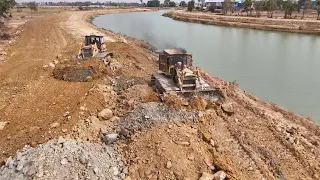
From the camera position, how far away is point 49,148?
321 inches

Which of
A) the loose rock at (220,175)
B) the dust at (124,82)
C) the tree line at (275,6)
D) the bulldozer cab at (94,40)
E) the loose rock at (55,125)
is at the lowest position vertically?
the loose rock at (220,175)

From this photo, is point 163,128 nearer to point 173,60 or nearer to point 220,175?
point 220,175

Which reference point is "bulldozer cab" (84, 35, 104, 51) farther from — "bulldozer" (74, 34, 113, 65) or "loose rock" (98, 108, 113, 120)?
"loose rock" (98, 108, 113, 120)

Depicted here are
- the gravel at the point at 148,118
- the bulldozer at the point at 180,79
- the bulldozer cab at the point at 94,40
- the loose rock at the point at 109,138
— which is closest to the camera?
the loose rock at the point at 109,138

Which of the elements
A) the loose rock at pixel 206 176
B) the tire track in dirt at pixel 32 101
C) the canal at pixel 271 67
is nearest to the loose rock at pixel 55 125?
the tire track in dirt at pixel 32 101

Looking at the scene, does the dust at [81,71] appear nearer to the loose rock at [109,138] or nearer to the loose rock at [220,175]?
the loose rock at [109,138]

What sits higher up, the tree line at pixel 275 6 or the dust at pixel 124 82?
the tree line at pixel 275 6

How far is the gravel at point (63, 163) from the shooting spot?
734 centimetres

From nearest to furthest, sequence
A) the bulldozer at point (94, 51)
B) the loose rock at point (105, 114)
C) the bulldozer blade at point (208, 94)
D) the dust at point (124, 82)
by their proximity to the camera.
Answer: the loose rock at point (105, 114), the bulldozer blade at point (208, 94), the dust at point (124, 82), the bulldozer at point (94, 51)

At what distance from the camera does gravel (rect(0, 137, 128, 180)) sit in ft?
24.1

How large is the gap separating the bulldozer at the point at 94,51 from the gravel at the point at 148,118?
25.5ft

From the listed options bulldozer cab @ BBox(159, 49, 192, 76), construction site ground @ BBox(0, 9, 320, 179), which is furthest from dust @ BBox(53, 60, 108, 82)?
Result: bulldozer cab @ BBox(159, 49, 192, 76)

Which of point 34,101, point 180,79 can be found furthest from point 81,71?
point 180,79

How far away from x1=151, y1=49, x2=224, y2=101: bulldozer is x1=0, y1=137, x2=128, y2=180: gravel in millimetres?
4369
